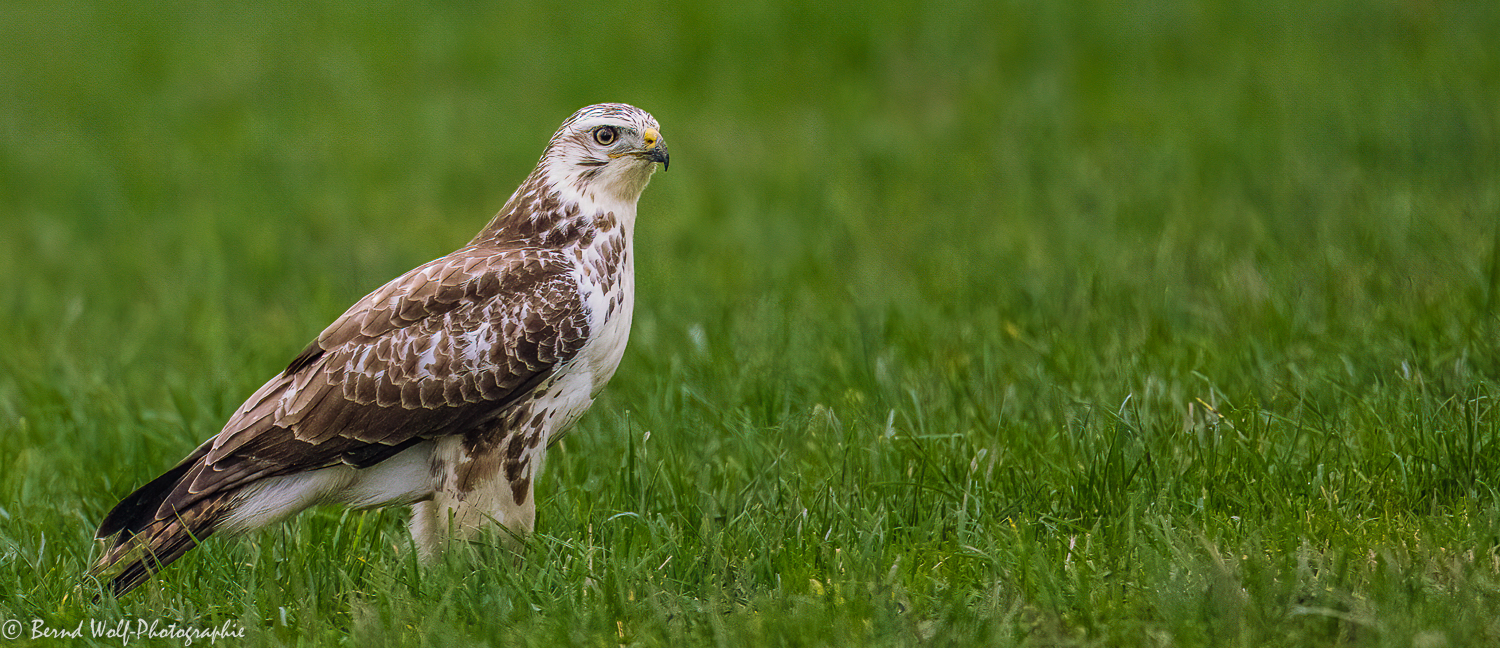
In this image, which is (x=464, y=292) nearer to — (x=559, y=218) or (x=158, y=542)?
(x=559, y=218)

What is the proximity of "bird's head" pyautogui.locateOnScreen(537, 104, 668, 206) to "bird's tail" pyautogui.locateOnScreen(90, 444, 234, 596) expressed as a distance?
4.65ft

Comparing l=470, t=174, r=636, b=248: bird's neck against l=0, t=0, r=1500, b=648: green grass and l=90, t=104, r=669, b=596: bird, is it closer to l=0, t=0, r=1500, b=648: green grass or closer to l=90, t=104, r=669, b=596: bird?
l=90, t=104, r=669, b=596: bird

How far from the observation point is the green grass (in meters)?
3.88

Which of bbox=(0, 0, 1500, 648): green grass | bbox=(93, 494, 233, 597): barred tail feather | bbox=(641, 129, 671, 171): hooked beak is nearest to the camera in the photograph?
bbox=(0, 0, 1500, 648): green grass

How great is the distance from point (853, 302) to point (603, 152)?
9.15 ft

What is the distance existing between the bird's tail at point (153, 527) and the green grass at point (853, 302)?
0.35 ft

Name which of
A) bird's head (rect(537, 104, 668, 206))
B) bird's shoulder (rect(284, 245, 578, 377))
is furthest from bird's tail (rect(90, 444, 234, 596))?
bird's head (rect(537, 104, 668, 206))

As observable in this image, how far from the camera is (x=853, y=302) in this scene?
694cm

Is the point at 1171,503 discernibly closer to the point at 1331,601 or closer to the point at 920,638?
the point at 1331,601

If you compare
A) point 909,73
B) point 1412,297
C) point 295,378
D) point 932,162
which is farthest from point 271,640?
point 909,73

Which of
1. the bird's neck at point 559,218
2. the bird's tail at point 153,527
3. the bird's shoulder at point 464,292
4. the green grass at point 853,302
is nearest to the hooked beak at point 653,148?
the bird's neck at point 559,218

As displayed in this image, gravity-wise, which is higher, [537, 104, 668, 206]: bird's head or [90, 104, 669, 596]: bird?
[537, 104, 668, 206]: bird's head

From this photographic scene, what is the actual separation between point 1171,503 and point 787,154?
6.15 meters

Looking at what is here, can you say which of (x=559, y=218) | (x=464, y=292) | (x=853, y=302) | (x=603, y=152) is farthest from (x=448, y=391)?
(x=853, y=302)
